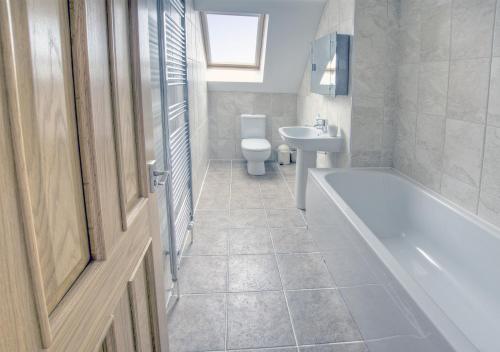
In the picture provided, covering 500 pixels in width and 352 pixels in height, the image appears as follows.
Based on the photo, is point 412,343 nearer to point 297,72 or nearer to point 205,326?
point 205,326

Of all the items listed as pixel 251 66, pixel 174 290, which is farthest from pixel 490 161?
pixel 251 66

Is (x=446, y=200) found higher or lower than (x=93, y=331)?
lower

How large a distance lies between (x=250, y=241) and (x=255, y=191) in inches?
51.7

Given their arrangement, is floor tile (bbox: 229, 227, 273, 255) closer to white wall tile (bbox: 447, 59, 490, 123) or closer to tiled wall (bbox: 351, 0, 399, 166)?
tiled wall (bbox: 351, 0, 399, 166)

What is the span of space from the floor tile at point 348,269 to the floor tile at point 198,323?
0.72 metres

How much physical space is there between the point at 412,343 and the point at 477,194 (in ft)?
3.62

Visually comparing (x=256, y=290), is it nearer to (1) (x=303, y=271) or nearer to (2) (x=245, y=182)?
(1) (x=303, y=271)

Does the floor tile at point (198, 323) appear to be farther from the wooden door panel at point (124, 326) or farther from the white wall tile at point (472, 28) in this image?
the white wall tile at point (472, 28)

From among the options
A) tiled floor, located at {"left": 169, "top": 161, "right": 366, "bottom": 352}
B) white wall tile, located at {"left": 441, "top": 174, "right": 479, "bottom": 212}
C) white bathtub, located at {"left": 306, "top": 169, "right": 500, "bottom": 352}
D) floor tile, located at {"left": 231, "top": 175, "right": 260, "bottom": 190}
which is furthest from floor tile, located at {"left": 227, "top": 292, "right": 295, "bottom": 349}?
floor tile, located at {"left": 231, "top": 175, "right": 260, "bottom": 190}

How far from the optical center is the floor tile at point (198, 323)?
1.87 metres

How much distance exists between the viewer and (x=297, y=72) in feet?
16.5

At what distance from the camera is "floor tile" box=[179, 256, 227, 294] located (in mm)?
2338

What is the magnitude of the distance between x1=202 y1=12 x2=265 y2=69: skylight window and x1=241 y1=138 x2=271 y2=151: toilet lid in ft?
3.54

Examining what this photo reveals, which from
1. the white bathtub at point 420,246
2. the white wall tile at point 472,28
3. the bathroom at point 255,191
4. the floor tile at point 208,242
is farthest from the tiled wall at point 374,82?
the floor tile at point 208,242
